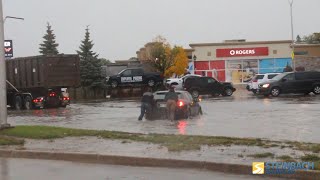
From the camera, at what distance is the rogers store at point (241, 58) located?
219 ft

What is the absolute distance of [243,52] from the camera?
66812 millimetres

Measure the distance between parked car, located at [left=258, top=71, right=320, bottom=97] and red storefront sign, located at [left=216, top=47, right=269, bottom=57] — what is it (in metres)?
29.8

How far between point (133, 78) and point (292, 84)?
1578 cm

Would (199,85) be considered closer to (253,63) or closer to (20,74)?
(20,74)

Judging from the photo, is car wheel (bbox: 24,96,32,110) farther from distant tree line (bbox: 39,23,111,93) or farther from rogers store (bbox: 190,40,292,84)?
rogers store (bbox: 190,40,292,84)

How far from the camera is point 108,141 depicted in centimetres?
1377

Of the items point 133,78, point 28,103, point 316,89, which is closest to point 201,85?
point 133,78

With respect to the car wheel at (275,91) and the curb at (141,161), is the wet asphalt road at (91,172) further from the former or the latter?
the car wheel at (275,91)

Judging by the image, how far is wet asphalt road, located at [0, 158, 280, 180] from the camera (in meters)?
9.33

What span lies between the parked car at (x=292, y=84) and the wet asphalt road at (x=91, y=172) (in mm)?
27473

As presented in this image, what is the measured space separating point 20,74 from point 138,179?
25885mm

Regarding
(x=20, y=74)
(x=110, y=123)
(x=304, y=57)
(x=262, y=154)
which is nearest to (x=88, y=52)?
(x=20, y=74)

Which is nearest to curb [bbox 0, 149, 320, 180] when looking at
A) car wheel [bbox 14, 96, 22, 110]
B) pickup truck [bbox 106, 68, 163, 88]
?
car wheel [bbox 14, 96, 22, 110]

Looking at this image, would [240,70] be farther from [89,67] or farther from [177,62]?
[89,67]
